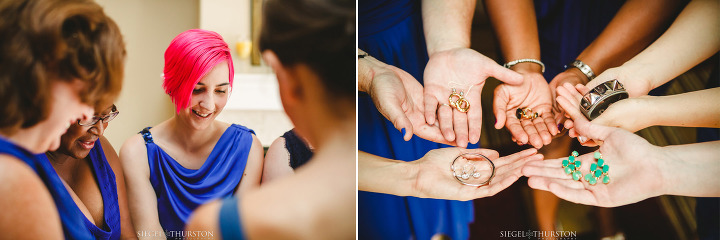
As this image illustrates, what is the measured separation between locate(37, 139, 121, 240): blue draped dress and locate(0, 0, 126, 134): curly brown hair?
201 mm

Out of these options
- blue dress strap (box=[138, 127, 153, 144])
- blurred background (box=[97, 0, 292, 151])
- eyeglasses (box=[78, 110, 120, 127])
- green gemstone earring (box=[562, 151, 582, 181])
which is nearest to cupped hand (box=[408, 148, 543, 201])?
green gemstone earring (box=[562, 151, 582, 181])

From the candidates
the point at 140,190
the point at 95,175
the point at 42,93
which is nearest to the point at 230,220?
the point at 140,190

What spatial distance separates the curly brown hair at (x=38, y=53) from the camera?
121cm

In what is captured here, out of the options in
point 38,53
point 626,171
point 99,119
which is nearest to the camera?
point 38,53

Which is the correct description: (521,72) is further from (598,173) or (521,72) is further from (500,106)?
(598,173)

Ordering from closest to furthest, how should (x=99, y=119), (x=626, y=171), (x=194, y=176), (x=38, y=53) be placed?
(x=38, y=53), (x=99, y=119), (x=194, y=176), (x=626, y=171)

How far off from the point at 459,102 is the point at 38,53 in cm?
141

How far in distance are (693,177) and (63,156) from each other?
229 cm

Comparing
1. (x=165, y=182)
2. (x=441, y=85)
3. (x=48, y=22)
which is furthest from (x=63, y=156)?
(x=441, y=85)

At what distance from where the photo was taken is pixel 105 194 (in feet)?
4.55

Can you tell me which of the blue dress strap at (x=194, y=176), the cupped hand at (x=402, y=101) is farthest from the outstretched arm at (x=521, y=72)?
the blue dress strap at (x=194, y=176)

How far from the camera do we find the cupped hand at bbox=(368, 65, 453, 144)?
5.27ft

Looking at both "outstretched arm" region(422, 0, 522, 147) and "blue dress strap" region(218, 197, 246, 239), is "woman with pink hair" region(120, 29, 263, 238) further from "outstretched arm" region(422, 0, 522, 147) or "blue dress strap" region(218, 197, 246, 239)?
"outstretched arm" region(422, 0, 522, 147)

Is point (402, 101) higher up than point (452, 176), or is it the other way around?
point (402, 101)
